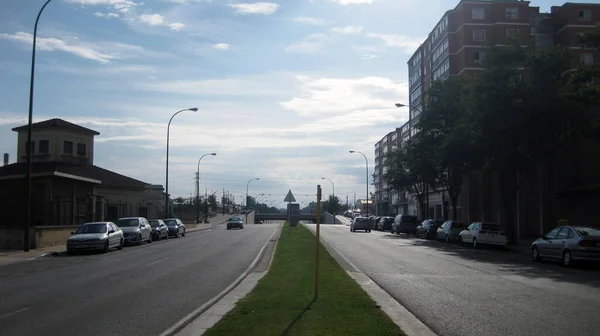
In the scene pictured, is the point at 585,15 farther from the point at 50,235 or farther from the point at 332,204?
the point at 332,204

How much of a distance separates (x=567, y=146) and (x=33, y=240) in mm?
30234

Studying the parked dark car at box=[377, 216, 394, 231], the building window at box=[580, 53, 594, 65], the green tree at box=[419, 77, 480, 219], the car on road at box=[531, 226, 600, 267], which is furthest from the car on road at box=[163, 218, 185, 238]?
the building window at box=[580, 53, 594, 65]

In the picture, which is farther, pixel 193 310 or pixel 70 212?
pixel 70 212

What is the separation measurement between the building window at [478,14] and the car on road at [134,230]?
5299 centimetres

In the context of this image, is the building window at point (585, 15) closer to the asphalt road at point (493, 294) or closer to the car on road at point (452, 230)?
the car on road at point (452, 230)

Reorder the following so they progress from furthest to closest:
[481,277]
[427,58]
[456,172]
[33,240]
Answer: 1. [427,58]
2. [456,172]
3. [33,240]
4. [481,277]

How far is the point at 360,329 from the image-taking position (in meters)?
8.87

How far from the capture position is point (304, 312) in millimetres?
10234

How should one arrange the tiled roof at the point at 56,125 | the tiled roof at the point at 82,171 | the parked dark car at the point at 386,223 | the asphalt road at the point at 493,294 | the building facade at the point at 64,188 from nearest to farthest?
the asphalt road at the point at 493,294
the building facade at the point at 64,188
the tiled roof at the point at 82,171
the tiled roof at the point at 56,125
the parked dark car at the point at 386,223

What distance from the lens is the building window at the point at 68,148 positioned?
55.2 meters

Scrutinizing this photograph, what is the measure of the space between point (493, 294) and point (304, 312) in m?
5.87

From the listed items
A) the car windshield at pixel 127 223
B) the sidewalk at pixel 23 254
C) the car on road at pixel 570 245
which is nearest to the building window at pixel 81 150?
the car windshield at pixel 127 223

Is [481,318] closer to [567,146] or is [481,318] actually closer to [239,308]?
[239,308]

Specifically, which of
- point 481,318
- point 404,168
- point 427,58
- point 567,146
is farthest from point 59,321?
point 427,58
